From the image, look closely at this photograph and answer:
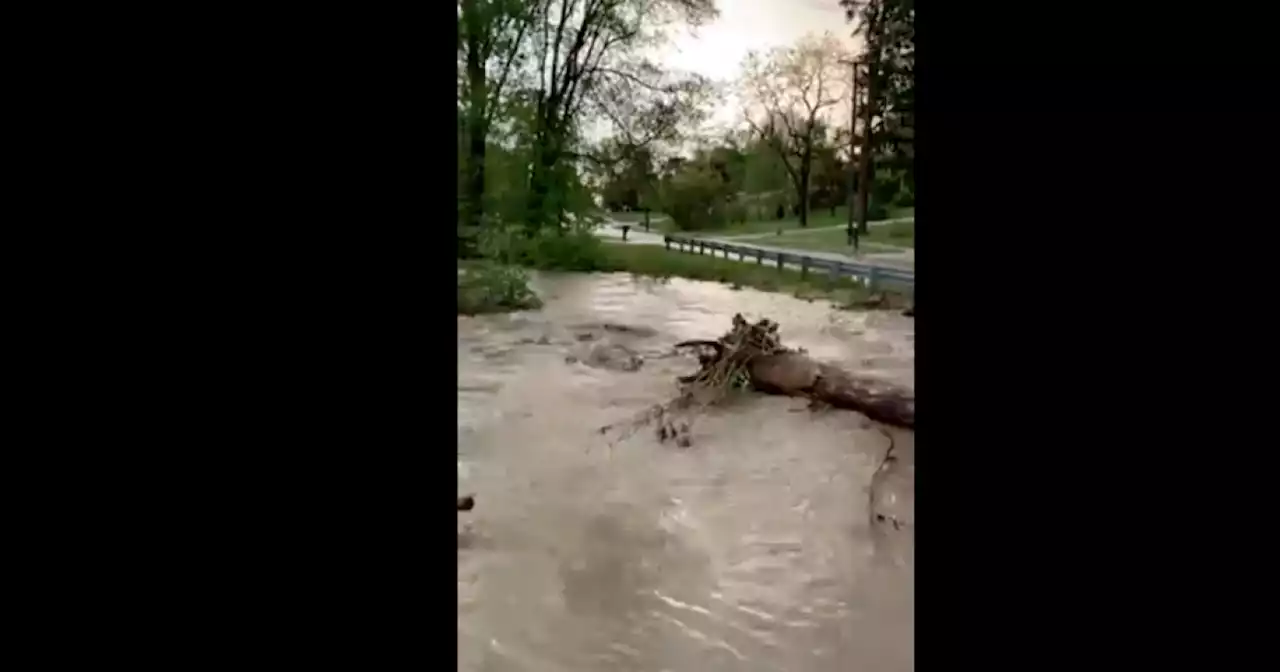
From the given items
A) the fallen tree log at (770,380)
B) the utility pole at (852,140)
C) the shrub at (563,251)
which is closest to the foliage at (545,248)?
the shrub at (563,251)

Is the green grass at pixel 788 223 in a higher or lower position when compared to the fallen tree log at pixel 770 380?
higher

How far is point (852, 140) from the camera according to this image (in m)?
1.05

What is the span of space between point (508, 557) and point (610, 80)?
461 millimetres

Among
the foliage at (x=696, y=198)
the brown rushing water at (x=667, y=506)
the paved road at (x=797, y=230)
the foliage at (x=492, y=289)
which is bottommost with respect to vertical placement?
the brown rushing water at (x=667, y=506)

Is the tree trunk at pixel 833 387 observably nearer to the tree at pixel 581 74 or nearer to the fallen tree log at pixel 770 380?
the fallen tree log at pixel 770 380

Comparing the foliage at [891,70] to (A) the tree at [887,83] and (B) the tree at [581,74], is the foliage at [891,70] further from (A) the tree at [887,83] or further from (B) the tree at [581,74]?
(B) the tree at [581,74]

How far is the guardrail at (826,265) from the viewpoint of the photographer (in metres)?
1.04

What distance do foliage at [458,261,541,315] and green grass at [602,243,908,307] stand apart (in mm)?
83

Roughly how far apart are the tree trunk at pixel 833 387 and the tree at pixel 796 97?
0.45 feet
